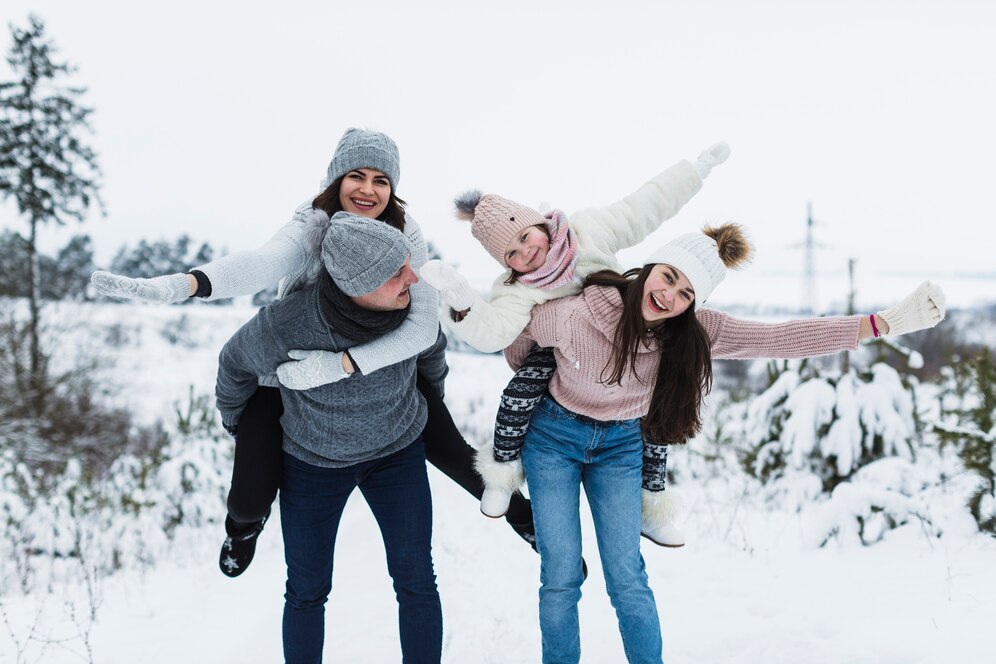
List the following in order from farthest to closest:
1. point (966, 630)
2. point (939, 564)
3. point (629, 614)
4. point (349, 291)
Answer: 1. point (939, 564)
2. point (966, 630)
3. point (629, 614)
4. point (349, 291)

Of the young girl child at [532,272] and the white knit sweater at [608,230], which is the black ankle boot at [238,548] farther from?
the white knit sweater at [608,230]

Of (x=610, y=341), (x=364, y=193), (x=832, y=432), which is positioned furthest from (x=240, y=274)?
(x=832, y=432)

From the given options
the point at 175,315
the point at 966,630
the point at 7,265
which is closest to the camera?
the point at 966,630

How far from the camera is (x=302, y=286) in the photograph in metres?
2.35

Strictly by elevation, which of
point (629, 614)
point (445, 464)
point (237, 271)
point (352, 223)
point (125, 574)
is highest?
point (352, 223)

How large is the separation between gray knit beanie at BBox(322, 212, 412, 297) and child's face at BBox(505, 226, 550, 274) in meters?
0.44

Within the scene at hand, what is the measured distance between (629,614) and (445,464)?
3.11ft

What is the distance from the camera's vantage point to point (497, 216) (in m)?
2.38

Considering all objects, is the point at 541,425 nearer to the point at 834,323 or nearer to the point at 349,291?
the point at 349,291

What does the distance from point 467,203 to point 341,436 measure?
1063 mm

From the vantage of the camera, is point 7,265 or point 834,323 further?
point 7,265

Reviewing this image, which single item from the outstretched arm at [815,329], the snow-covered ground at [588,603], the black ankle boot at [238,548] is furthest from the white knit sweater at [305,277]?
the snow-covered ground at [588,603]

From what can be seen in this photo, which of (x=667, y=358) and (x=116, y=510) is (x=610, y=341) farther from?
(x=116, y=510)

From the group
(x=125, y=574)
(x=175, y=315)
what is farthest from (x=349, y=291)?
(x=175, y=315)
